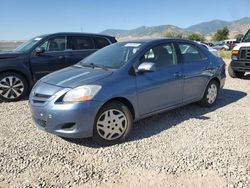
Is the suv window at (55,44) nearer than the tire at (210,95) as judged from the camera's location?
No

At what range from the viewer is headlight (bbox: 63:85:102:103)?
4094 mm

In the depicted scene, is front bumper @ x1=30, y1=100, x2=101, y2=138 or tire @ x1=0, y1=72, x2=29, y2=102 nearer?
front bumper @ x1=30, y1=100, x2=101, y2=138

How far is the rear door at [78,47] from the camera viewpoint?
8.25 m

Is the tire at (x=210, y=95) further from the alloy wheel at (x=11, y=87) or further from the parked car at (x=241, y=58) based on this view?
the alloy wheel at (x=11, y=87)

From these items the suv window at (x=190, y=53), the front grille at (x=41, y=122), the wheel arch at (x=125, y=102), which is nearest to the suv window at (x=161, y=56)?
the suv window at (x=190, y=53)

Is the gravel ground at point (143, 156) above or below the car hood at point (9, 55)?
below

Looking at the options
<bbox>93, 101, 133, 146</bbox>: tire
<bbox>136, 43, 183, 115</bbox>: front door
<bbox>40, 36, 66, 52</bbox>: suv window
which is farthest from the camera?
<bbox>40, 36, 66, 52</bbox>: suv window

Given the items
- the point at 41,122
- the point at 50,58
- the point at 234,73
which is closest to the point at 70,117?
the point at 41,122

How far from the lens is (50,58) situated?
7.86m

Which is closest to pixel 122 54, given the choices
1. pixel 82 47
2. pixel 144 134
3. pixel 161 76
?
pixel 161 76

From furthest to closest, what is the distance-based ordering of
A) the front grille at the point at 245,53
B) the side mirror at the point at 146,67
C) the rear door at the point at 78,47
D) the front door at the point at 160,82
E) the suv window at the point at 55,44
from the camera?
the front grille at the point at 245,53, the rear door at the point at 78,47, the suv window at the point at 55,44, the front door at the point at 160,82, the side mirror at the point at 146,67

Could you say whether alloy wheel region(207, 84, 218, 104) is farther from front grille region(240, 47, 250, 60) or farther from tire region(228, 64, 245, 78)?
tire region(228, 64, 245, 78)

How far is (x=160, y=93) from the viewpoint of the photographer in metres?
5.05

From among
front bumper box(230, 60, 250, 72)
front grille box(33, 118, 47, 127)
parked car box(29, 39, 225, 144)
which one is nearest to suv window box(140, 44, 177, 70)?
parked car box(29, 39, 225, 144)
